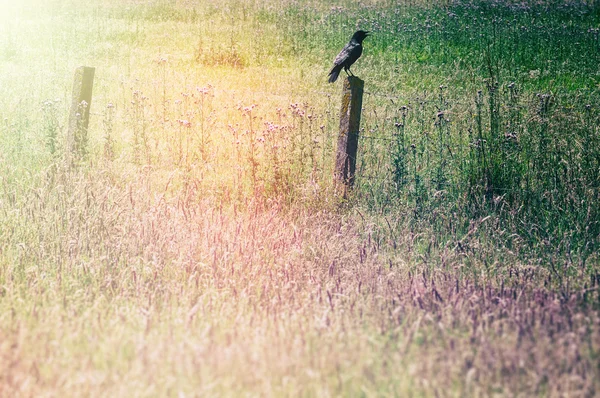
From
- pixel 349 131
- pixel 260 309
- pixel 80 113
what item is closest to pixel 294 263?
pixel 260 309

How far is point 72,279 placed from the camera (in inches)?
172

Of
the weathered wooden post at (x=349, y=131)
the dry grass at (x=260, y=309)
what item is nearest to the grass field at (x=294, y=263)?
the dry grass at (x=260, y=309)

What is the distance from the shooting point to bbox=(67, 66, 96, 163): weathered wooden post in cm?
691

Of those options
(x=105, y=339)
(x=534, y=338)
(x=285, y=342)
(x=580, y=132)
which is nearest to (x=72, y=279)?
(x=105, y=339)

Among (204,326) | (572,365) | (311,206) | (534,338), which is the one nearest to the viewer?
(572,365)

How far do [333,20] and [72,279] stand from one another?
1435cm

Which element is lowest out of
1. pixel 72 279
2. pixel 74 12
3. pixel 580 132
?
pixel 72 279

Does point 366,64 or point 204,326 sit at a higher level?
point 366,64

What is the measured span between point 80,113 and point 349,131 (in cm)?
287

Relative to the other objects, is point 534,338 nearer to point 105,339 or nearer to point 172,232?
point 105,339

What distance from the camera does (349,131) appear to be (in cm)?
646

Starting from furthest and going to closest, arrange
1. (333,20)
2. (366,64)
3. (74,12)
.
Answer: (74,12)
(333,20)
(366,64)

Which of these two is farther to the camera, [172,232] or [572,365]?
[172,232]

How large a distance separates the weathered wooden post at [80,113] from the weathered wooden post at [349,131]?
2.64m
